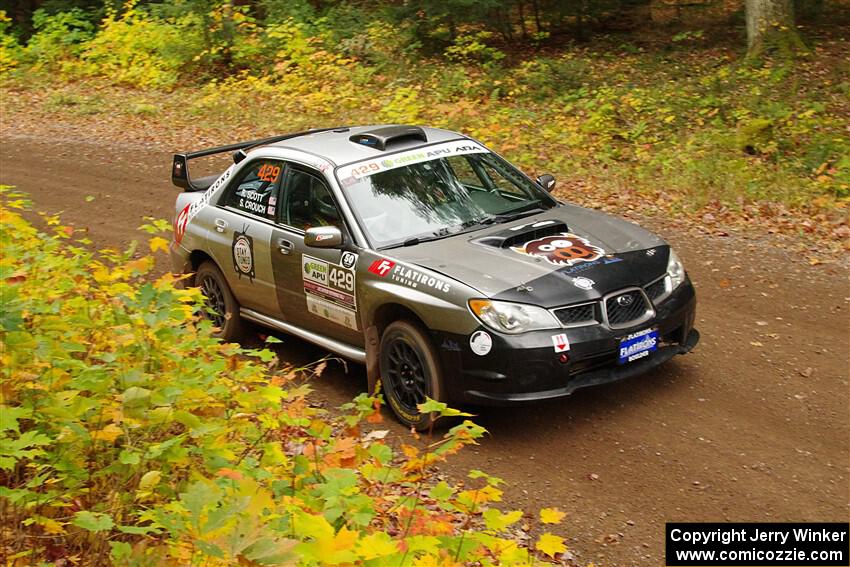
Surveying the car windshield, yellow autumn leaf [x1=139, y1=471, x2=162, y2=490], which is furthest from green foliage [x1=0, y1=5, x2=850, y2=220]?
yellow autumn leaf [x1=139, y1=471, x2=162, y2=490]

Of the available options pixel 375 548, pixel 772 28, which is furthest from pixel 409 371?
pixel 772 28

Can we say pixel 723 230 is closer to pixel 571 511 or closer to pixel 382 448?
pixel 571 511

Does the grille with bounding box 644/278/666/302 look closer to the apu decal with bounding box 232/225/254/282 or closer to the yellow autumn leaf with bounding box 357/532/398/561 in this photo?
the apu decal with bounding box 232/225/254/282

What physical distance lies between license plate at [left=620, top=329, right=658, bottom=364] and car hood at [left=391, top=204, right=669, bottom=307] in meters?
0.35

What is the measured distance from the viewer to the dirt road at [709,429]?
220 inches

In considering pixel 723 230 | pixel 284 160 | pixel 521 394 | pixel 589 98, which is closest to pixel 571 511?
pixel 521 394

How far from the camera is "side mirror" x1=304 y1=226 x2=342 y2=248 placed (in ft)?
23.4

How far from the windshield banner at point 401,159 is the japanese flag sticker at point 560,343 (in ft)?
7.29

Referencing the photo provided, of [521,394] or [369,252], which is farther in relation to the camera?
[369,252]

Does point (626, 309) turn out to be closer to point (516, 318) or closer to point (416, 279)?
point (516, 318)

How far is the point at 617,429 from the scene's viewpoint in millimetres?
6598

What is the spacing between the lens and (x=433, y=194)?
762 cm

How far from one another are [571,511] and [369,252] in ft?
8.16

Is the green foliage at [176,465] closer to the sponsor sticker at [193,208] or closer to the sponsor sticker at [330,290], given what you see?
the sponsor sticker at [330,290]
